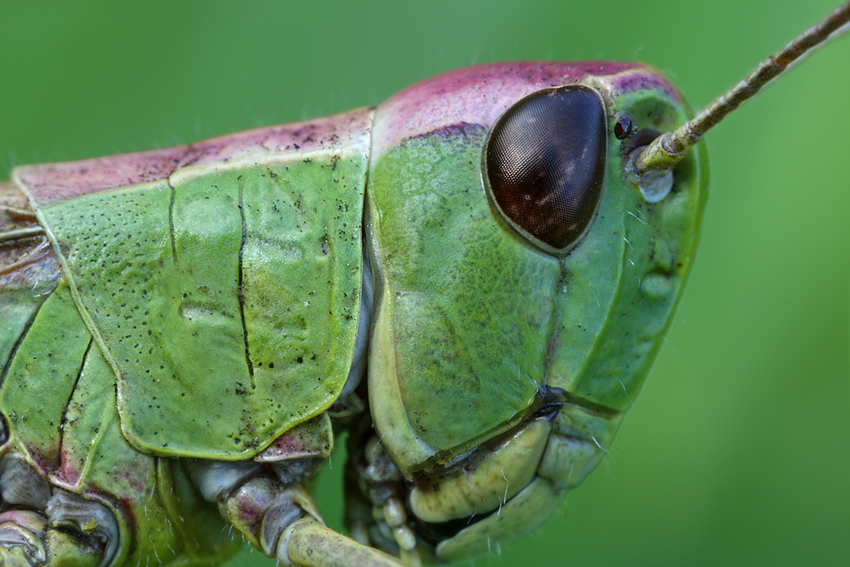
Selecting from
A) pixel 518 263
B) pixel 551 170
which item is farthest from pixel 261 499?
pixel 551 170

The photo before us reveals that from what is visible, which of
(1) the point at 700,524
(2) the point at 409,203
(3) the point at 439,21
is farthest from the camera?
(3) the point at 439,21

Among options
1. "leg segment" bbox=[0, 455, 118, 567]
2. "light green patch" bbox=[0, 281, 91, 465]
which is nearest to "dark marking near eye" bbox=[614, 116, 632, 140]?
"light green patch" bbox=[0, 281, 91, 465]

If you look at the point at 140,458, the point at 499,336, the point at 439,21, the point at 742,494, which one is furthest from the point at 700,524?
the point at 439,21

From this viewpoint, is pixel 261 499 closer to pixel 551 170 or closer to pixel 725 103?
pixel 551 170

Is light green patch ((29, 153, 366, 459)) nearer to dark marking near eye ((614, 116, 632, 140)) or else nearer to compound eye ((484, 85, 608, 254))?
compound eye ((484, 85, 608, 254))

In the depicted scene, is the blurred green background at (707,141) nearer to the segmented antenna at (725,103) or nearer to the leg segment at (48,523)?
the leg segment at (48,523)

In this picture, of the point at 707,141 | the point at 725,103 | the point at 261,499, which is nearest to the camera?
the point at 725,103

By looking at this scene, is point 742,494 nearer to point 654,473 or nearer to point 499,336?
point 654,473

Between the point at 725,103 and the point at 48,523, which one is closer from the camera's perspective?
the point at 725,103
